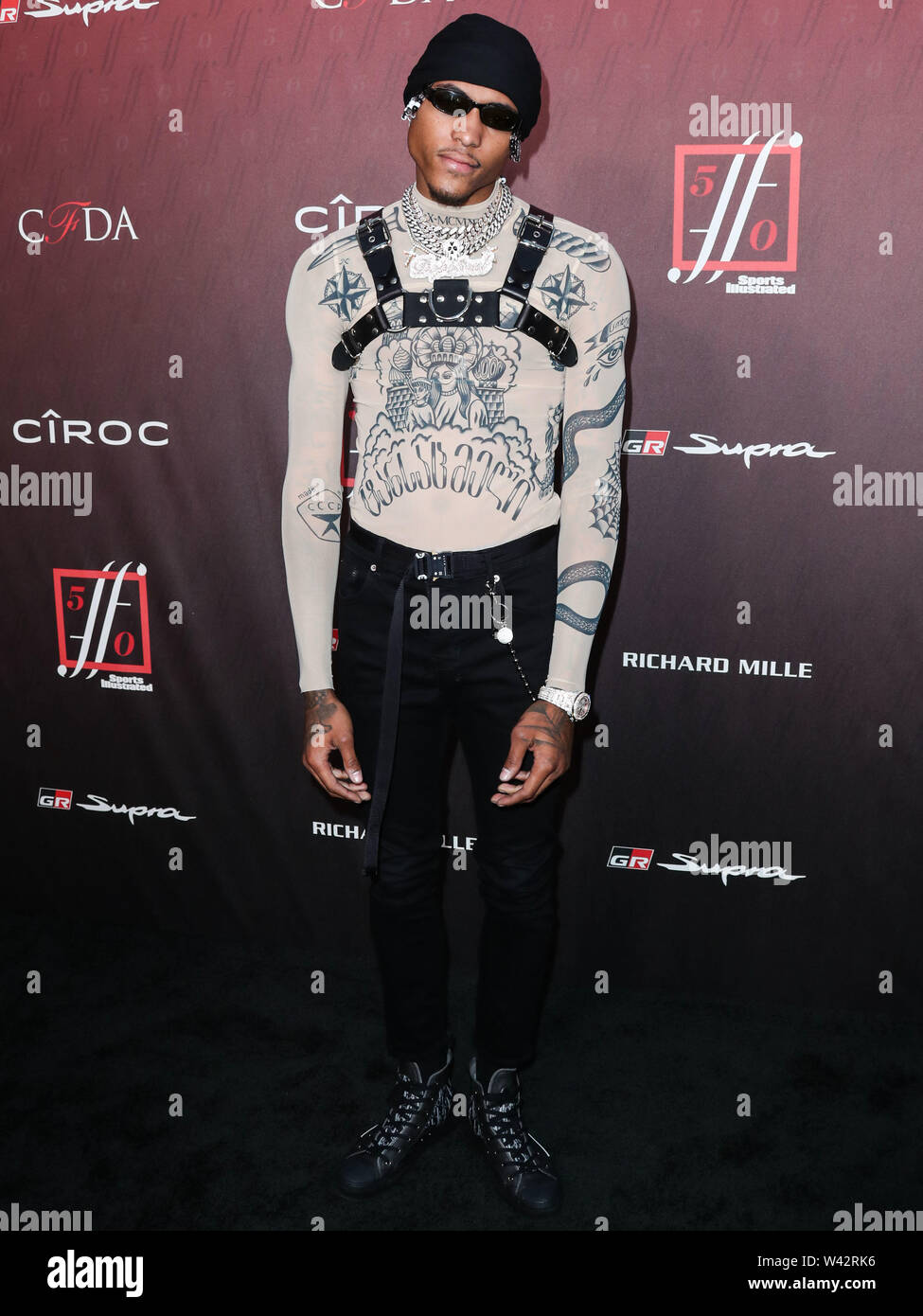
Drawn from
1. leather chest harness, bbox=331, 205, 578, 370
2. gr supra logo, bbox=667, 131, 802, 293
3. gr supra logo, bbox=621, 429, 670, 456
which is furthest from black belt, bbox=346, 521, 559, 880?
gr supra logo, bbox=667, 131, 802, 293

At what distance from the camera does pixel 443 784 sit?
197 cm

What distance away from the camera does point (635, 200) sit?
2.20 metres

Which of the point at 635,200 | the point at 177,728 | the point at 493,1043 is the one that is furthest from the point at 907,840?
the point at 177,728

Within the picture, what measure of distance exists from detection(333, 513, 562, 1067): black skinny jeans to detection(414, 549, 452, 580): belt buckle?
0.01m

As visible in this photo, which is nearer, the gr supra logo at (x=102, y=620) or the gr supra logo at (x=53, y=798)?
the gr supra logo at (x=102, y=620)

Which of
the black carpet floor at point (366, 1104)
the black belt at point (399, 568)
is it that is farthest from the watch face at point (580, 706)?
the black carpet floor at point (366, 1104)

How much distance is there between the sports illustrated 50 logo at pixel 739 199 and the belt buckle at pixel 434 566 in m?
0.97

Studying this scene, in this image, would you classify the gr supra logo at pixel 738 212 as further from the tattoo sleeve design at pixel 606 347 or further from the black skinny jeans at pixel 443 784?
the black skinny jeans at pixel 443 784

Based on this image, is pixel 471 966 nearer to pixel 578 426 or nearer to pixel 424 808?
pixel 424 808

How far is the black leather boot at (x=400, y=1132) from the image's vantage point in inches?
75.1

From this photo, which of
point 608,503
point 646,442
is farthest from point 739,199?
point 608,503

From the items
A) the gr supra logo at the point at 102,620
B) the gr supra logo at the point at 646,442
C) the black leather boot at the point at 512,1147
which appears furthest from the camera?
the gr supra logo at the point at 102,620

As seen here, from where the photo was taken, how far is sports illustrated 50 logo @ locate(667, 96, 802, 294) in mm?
2117

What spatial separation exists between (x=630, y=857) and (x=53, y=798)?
5.39 ft
